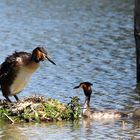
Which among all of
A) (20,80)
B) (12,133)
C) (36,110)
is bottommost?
(12,133)

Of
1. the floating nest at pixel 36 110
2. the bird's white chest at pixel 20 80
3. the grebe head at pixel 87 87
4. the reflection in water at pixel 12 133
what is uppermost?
the bird's white chest at pixel 20 80

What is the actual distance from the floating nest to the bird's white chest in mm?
333

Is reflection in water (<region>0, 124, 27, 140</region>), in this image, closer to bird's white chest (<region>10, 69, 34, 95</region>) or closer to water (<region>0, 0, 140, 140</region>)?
water (<region>0, 0, 140, 140</region>)

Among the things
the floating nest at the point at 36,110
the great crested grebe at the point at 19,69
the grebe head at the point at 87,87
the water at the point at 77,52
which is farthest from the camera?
the grebe head at the point at 87,87

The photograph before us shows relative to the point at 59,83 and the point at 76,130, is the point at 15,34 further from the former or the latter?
the point at 76,130

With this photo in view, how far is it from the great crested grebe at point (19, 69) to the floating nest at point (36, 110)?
358 mm

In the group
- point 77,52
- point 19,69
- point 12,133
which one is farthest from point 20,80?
point 77,52

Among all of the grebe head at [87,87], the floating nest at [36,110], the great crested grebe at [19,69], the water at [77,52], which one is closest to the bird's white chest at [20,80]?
the great crested grebe at [19,69]

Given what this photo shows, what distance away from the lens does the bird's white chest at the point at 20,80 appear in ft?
45.0

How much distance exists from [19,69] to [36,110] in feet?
2.86

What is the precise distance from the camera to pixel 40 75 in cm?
1938

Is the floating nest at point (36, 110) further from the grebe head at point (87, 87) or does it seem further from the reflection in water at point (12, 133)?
the grebe head at point (87, 87)

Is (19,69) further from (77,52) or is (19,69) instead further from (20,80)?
(77,52)

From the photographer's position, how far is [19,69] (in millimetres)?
13758
